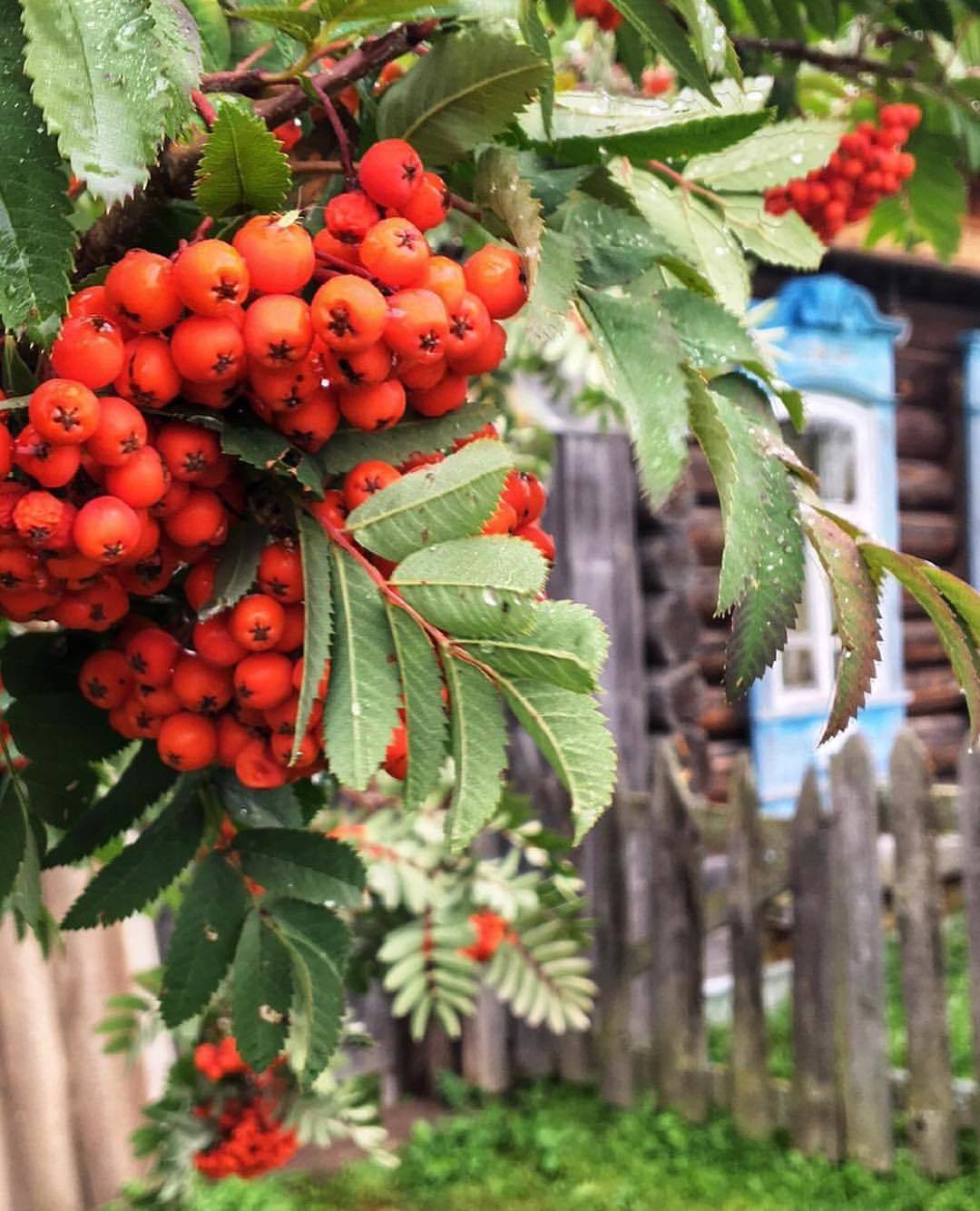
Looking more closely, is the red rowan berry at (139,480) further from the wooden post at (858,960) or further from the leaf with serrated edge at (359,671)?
the wooden post at (858,960)

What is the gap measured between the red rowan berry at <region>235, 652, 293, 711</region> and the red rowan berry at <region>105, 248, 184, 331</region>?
0.17m

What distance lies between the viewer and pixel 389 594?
614 mm

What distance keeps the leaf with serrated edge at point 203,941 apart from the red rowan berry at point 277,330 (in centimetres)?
39

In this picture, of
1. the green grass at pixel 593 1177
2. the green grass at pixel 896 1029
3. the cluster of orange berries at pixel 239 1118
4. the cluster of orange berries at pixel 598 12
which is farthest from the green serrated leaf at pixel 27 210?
the green grass at pixel 896 1029

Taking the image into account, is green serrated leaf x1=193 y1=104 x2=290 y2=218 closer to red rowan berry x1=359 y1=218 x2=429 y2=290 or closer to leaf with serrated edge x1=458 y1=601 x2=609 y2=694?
red rowan berry x1=359 y1=218 x2=429 y2=290

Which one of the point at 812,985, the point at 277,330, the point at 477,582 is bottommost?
the point at 812,985

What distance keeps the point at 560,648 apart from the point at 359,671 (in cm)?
10

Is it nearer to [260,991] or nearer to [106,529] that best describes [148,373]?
[106,529]

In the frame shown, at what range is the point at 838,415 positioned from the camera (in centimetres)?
584

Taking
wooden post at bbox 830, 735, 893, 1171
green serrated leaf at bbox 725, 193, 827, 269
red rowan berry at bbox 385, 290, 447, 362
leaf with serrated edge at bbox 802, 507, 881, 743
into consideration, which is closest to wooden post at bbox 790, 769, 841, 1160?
wooden post at bbox 830, 735, 893, 1171

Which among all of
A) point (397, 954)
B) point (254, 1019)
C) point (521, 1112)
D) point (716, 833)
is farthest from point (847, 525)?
point (521, 1112)

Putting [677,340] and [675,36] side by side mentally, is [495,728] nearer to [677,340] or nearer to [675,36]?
[677,340]

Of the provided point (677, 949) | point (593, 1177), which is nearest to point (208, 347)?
point (593, 1177)

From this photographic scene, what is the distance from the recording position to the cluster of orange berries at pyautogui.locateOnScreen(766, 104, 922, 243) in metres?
1.61
